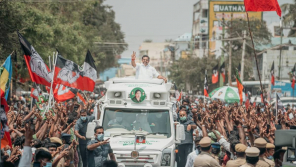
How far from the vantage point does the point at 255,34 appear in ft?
205

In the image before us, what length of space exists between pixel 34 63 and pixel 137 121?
4.75 m

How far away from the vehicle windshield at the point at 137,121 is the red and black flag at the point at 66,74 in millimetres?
5791

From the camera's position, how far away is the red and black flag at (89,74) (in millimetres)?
18781

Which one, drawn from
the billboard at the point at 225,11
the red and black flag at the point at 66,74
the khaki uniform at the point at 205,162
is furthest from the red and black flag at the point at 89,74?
the billboard at the point at 225,11

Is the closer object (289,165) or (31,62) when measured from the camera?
(289,165)

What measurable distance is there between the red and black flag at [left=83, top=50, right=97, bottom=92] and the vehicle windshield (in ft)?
20.3

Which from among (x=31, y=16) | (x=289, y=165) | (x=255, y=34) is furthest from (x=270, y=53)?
(x=289, y=165)

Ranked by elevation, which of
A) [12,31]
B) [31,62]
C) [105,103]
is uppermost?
[12,31]

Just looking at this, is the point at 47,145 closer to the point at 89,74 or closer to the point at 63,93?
the point at 89,74

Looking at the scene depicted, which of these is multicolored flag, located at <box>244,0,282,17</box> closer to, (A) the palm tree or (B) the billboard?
(A) the palm tree

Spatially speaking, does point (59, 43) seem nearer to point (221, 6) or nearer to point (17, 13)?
point (17, 13)

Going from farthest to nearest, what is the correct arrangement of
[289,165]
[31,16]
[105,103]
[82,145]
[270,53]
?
1. [270,53]
2. [31,16]
3. [82,145]
4. [105,103]
5. [289,165]

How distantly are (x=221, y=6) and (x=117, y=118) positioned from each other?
78.2 m

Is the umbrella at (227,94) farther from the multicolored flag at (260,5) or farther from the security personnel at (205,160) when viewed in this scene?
the security personnel at (205,160)
